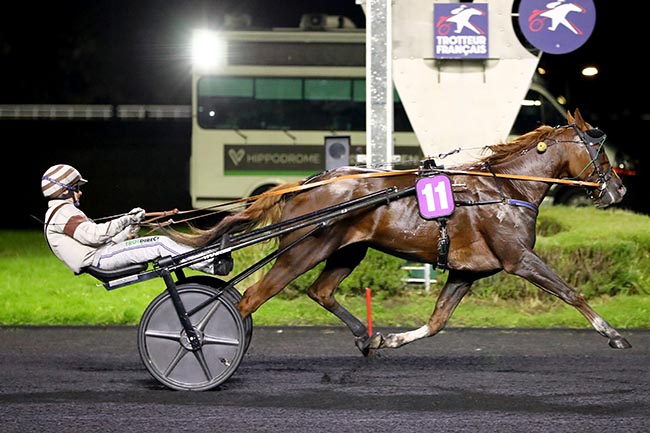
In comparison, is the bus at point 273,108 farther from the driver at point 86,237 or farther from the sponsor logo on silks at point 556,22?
the driver at point 86,237

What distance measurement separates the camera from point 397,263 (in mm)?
12172

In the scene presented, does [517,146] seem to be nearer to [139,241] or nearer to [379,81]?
[139,241]

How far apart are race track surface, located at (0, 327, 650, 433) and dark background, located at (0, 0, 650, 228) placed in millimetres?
15329

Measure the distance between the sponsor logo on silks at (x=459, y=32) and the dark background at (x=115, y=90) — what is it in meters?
12.4

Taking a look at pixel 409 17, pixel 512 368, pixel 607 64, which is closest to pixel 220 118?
pixel 607 64

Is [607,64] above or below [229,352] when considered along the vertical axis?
above

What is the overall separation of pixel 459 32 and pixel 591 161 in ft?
14.3

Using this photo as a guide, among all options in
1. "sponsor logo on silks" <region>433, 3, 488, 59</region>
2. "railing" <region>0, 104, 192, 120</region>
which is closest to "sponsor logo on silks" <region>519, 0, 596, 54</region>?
"sponsor logo on silks" <region>433, 3, 488, 59</region>

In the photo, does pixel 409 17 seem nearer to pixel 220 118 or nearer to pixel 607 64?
pixel 220 118

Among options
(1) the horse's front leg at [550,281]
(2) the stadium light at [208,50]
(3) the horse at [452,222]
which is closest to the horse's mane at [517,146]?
(3) the horse at [452,222]

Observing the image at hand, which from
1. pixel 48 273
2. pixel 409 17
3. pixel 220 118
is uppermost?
pixel 409 17

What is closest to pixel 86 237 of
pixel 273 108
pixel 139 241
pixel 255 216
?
pixel 139 241

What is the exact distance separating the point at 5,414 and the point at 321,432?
6.55ft

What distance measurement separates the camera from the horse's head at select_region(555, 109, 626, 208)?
28.2 ft
